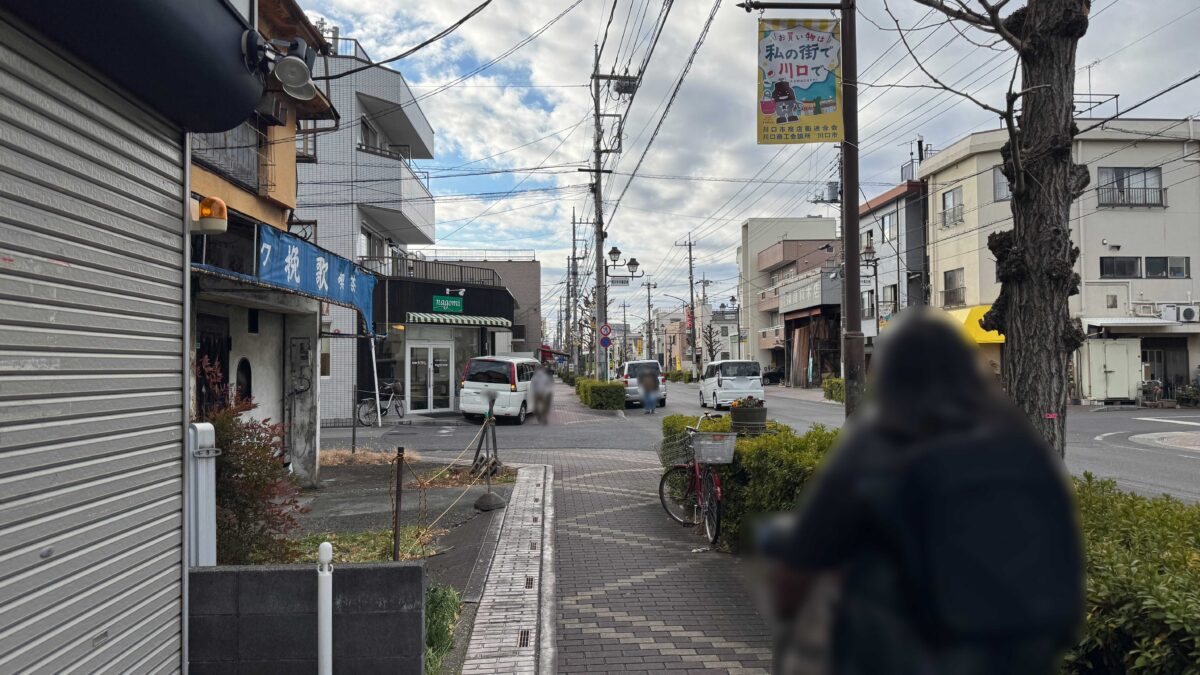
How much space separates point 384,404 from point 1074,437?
60.2 ft

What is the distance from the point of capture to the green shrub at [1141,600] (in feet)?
9.32

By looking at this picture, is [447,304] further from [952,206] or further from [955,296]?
[952,206]

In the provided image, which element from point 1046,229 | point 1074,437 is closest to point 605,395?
point 1074,437

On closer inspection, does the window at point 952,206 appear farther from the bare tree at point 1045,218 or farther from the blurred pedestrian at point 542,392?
the blurred pedestrian at point 542,392

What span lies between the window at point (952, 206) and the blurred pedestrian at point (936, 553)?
2546 centimetres

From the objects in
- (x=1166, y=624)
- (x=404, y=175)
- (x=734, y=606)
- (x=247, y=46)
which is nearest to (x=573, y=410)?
(x=404, y=175)

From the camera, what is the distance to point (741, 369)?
53.2ft

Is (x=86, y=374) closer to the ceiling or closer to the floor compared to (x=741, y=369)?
closer to the ceiling

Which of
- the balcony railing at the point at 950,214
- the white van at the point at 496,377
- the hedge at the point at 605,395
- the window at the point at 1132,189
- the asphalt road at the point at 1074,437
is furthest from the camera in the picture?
the window at the point at 1132,189

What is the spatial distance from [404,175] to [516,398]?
37.1ft

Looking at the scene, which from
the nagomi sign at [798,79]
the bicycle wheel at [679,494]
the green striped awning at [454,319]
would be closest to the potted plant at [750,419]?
the bicycle wheel at [679,494]

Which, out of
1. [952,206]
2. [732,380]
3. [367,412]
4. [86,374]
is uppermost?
[952,206]

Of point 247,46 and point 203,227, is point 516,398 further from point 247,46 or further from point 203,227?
point 247,46

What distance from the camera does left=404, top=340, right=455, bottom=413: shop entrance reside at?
1897 centimetres
